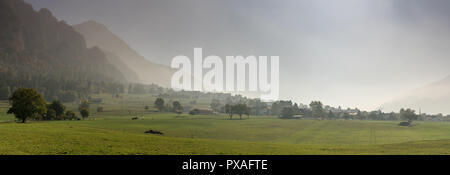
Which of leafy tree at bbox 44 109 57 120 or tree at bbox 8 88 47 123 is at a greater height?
tree at bbox 8 88 47 123

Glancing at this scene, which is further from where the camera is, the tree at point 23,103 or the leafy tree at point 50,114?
the leafy tree at point 50,114

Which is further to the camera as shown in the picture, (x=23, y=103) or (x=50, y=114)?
(x=50, y=114)

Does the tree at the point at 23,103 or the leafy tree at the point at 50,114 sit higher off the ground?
the tree at the point at 23,103

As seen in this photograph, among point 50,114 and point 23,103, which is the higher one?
point 23,103

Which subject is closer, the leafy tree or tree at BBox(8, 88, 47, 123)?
tree at BBox(8, 88, 47, 123)
